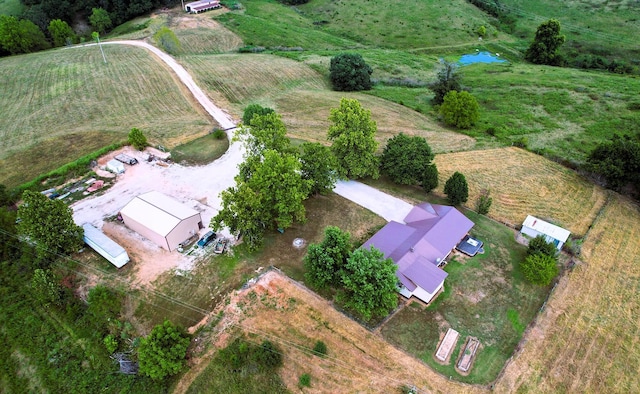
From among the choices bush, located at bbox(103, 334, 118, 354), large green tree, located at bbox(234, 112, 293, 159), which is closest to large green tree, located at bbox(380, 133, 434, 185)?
large green tree, located at bbox(234, 112, 293, 159)

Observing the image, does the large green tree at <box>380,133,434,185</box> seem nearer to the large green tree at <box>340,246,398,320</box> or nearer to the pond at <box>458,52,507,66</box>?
the large green tree at <box>340,246,398,320</box>

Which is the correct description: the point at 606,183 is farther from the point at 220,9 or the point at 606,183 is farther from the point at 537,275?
the point at 220,9

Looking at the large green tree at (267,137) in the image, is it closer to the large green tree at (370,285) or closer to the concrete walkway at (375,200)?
the concrete walkway at (375,200)

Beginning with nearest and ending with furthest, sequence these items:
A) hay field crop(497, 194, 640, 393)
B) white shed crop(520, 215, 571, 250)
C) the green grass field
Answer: hay field crop(497, 194, 640, 393), the green grass field, white shed crop(520, 215, 571, 250)

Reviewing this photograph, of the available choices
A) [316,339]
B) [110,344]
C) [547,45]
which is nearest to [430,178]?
[316,339]

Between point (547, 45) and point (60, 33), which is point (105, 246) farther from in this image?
point (547, 45)

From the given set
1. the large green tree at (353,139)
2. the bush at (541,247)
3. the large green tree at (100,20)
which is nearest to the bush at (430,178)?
the large green tree at (353,139)
